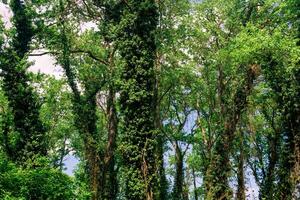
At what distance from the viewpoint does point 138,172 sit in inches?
1079

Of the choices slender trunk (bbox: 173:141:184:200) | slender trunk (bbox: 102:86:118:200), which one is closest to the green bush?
slender trunk (bbox: 102:86:118:200)

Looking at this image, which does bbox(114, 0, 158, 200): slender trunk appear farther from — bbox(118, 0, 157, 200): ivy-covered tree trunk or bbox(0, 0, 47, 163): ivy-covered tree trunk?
bbox(0, 0, 47, 163): ivy-covered tree trunk

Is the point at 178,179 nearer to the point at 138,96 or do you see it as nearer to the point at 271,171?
the point at 271,171

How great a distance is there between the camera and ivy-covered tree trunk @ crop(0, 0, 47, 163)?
30.1 meters

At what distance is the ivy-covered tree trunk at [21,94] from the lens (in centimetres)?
3009

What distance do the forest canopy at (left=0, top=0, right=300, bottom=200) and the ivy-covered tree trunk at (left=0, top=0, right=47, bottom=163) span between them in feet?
→ 0.19

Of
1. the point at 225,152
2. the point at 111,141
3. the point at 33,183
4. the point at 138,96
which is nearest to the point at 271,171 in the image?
the point at 225,152

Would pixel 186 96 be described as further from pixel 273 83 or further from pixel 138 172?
pixel 138 172

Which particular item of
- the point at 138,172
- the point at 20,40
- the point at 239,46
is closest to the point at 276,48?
the point at 239,46

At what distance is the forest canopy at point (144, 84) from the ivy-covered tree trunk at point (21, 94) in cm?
6

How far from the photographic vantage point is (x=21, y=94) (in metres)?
30.8

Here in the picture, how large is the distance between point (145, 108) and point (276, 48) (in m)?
8.65

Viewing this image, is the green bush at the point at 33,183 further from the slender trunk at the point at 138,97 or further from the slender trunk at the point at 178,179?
the slender trunk at the point at 178,179

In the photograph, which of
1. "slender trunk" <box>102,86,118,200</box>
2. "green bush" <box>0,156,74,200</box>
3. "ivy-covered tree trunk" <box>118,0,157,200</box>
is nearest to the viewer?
"green bush" <box>0,156,74,200</box>
